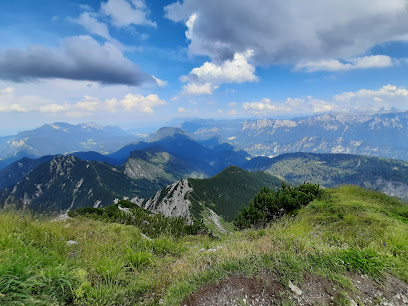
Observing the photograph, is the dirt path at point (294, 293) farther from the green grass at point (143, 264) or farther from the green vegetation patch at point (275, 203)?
the green vegetation patch at point (275, 203)

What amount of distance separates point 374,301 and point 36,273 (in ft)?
26.9

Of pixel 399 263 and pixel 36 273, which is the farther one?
pixel 399 263

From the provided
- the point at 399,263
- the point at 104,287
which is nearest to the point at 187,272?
the point at 104,287

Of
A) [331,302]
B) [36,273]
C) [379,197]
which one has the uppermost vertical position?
[36,273]

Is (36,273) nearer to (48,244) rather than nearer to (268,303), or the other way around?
(48,244)

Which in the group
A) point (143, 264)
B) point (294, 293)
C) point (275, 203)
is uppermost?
point (294, 293)

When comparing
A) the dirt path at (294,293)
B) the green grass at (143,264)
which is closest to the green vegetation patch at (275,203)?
the green grass at (143,264)

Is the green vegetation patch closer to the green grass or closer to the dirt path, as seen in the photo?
the green grass

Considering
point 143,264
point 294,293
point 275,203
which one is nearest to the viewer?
point 294,293

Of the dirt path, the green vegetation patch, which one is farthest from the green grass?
the green vegetation patch

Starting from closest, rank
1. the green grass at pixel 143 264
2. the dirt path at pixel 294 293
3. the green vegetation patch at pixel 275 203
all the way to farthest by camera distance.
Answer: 1. the green grass at pixel 143 264
2. the dirt path at pixel 294 293
3. the green vegetation patch at pixel 275 203

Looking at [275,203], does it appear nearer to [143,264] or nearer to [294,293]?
[294,293]

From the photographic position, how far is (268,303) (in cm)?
468

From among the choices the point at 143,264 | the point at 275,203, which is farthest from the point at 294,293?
the point at 275,203
